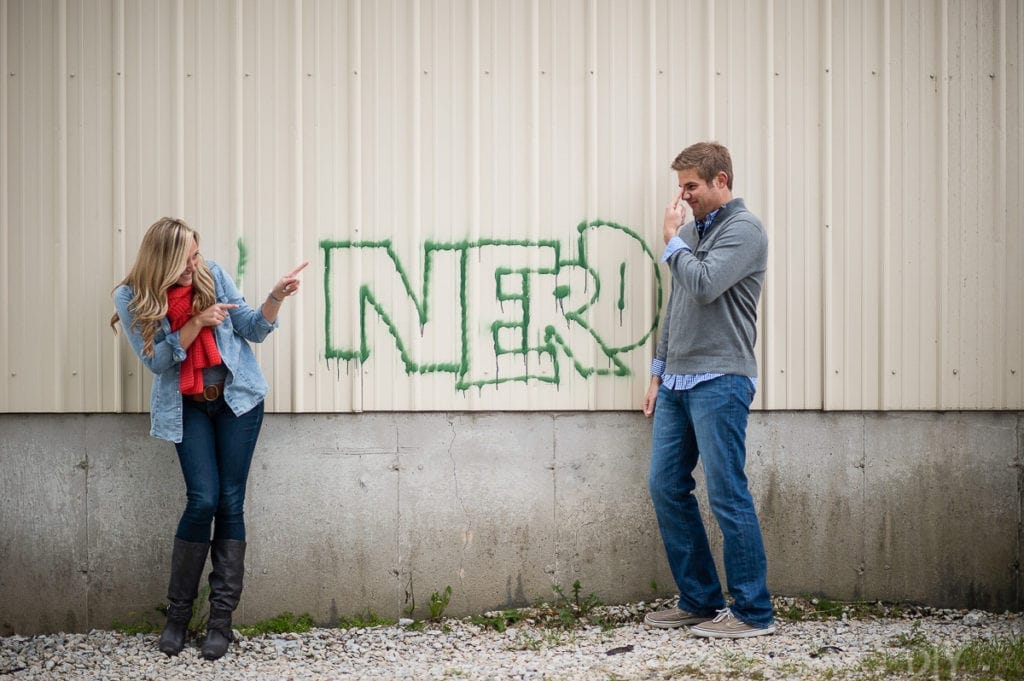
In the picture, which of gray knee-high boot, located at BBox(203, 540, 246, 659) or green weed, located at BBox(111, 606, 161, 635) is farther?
green weed, located at BBox(111, 606, 161, 635)

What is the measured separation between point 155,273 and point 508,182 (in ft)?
5.68

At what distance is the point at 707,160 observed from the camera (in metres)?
4.52

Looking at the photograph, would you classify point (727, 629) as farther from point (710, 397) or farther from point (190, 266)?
point (190, 266)

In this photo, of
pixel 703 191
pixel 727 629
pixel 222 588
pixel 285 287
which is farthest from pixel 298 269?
pixel 727 629

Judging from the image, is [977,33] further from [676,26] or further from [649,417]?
[649,417]

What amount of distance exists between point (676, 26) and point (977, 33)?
5.10 ft

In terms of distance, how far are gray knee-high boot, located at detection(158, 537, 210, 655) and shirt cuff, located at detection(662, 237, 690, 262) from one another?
2.46 meters

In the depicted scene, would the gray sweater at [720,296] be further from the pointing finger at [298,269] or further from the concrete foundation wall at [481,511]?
the pointing finger at [298,269]

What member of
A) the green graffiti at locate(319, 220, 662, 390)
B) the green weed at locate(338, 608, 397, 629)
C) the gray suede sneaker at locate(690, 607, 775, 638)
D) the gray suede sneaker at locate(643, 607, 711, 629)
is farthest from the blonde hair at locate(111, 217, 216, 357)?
the gray suede sneaker at locate(690, 607, 775, 638)

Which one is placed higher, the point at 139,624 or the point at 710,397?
the point at 710,397

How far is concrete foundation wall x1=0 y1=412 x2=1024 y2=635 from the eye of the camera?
4.84m

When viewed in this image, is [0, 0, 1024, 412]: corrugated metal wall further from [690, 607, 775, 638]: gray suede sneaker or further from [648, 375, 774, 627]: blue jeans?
[690, 607, 775, 638]: gray suede sneaker

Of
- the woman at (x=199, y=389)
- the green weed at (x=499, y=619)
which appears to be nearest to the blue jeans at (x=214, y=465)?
the woman at (x=199, y=389)

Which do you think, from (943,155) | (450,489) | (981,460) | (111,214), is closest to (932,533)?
(981,460)
